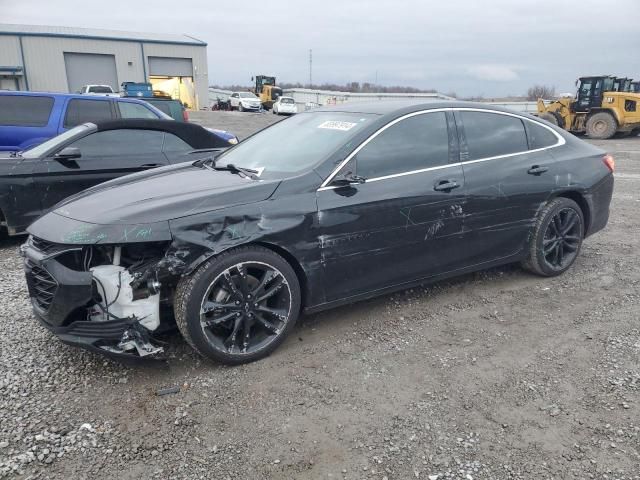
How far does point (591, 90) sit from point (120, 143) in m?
19.4

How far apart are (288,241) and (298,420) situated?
1.11 m

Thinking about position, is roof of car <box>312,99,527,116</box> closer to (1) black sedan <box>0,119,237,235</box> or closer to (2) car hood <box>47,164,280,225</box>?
(2) car hood <box>47,164,280,225</box>

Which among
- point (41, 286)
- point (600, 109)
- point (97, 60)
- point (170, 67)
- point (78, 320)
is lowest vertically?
point (78, 320)

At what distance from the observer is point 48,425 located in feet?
8.71

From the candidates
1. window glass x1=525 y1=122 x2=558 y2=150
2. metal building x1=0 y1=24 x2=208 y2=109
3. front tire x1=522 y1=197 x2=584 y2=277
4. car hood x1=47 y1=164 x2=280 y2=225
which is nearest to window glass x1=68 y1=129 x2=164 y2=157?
car hood x1=47 y1=164 x2=280 y2=225

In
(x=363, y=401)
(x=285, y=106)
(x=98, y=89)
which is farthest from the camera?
(x=285, y=106)

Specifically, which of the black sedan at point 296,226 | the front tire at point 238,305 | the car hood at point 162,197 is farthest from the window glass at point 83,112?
the front tire at point 238,305

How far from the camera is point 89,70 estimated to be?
38219mm

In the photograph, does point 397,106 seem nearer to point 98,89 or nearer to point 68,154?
point 68,154

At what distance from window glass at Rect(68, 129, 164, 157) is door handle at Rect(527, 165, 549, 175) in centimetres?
418

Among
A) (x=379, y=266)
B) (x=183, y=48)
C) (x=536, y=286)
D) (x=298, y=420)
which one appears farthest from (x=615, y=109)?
(x=183, y=48)

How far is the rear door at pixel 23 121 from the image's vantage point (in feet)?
24.3

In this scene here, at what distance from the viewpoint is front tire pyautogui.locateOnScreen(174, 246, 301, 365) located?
9.86 feet

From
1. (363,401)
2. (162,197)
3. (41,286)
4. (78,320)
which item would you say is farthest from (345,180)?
(41,286)
